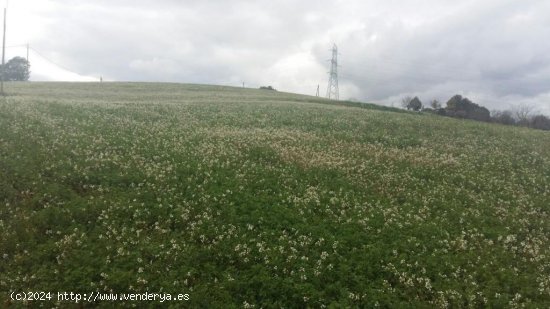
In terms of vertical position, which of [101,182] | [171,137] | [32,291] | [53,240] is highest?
[171,137]

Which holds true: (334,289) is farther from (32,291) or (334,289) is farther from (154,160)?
(154,160)

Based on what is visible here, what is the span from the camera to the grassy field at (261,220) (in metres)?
13.6

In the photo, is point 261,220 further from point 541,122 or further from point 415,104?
point 541,122

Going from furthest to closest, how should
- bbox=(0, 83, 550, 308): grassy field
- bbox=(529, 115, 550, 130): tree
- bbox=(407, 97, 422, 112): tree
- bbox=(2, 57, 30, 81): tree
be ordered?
1. bbox=(2, 57, 30, 81): tree
2. bbox=(407, 97, 422, 112): tree
3. bbox=(529, 115, 550, 130): tree
4. bbox=(0, 83, 550, 308): grassy field

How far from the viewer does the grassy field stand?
13594mm

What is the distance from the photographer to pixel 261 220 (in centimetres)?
1717

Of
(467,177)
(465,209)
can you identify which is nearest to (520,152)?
(467,177)

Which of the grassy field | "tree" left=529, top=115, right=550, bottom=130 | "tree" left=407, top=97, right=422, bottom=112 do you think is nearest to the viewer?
the grassy field

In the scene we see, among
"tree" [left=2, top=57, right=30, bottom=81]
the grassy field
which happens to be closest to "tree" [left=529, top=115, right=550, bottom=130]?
the grassy field

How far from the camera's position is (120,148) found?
23.9 metres

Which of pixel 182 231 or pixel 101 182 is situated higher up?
pixel 101 182

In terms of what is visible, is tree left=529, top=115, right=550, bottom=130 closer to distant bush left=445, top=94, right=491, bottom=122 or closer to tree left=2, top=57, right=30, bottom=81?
distant bush left=445, top=94, right=491, bottom=122

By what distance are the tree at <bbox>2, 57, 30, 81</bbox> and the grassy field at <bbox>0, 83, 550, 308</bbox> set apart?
362ft

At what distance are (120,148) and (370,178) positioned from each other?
13776 millimetres
